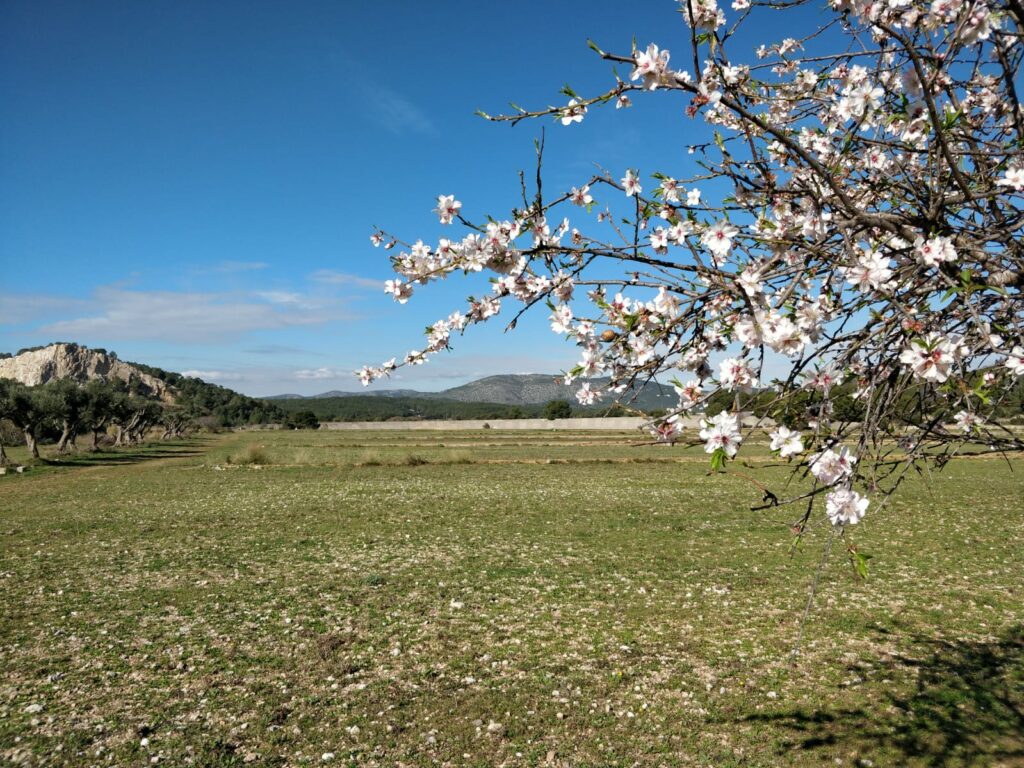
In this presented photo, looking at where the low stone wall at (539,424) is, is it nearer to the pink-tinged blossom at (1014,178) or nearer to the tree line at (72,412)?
the tree line at (72,412)

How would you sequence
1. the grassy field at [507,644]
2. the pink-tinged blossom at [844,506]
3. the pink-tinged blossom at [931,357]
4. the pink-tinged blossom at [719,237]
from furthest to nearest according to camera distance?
the grassy field at [507,644], the pink-tinged blossom at [719,237], the pink-tinged blossom at [844,506], the pink-tinged blossom at [931,357]

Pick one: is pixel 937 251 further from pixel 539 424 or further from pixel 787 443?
pixel 539 424

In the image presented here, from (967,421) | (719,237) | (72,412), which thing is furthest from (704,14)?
(72,412)

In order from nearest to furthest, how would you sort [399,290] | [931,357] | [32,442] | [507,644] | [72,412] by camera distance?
[931,357], [399,290], [507,644], [32,442], [72,412]

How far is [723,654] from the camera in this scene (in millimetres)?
7938

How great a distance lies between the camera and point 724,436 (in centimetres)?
273

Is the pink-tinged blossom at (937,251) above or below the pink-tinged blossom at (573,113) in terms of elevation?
below

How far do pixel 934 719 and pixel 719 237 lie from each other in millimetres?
6023

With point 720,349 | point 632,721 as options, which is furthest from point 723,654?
point 720,349

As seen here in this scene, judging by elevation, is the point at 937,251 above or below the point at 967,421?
above

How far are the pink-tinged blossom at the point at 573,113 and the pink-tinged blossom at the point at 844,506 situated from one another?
2.32 metres

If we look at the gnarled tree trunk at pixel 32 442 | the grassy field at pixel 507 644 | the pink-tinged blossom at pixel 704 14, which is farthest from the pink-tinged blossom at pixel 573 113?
the gnarled tree trunk at pixel 32 442

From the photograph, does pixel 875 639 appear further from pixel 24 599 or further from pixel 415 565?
pixel 24 599

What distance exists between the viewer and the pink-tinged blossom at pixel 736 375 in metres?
3.00
